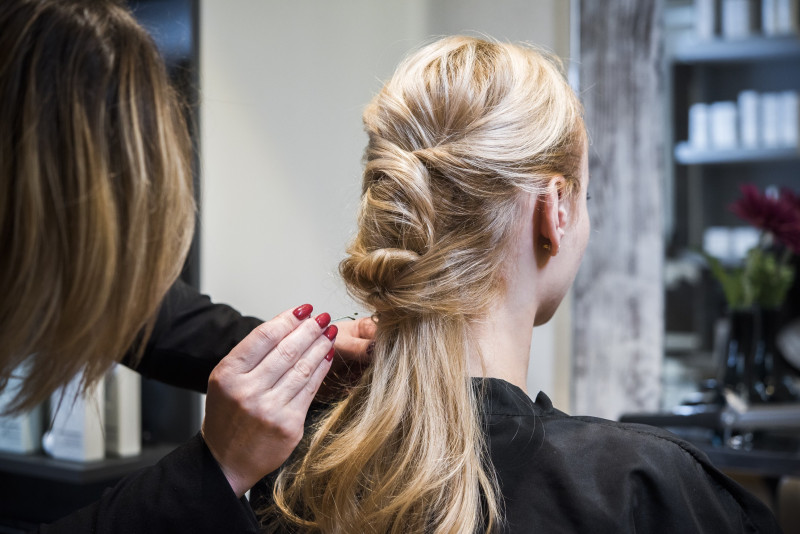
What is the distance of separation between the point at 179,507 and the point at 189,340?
0.48 meters

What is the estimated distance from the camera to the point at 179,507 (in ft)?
2.68

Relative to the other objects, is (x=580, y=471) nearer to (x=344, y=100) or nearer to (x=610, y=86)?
(x=344, y=100)

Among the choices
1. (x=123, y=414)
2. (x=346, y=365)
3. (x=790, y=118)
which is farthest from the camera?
(x=790, y=118)

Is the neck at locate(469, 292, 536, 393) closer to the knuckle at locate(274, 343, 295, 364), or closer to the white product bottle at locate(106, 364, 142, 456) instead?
the knuckle at locate(274, 343, 295, 364)

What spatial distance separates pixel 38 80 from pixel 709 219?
9.98 feet

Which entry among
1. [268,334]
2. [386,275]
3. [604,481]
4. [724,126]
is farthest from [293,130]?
[724,126]

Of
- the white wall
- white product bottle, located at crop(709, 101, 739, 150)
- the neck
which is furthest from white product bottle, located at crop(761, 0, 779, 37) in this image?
the neck

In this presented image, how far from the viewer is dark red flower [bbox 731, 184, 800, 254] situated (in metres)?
2.07

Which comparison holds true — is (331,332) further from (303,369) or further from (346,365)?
(346,365)

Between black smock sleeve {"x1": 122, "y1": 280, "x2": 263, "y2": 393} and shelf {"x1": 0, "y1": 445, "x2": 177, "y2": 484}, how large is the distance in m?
0.50

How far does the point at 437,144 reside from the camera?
100 centimetres

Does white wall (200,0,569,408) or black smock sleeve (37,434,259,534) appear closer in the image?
black smock sleeve (37,434,259,534)

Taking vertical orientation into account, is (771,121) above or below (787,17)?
below

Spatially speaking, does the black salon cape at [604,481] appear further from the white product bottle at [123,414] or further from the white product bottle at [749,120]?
the white product bottle at [749,120]
